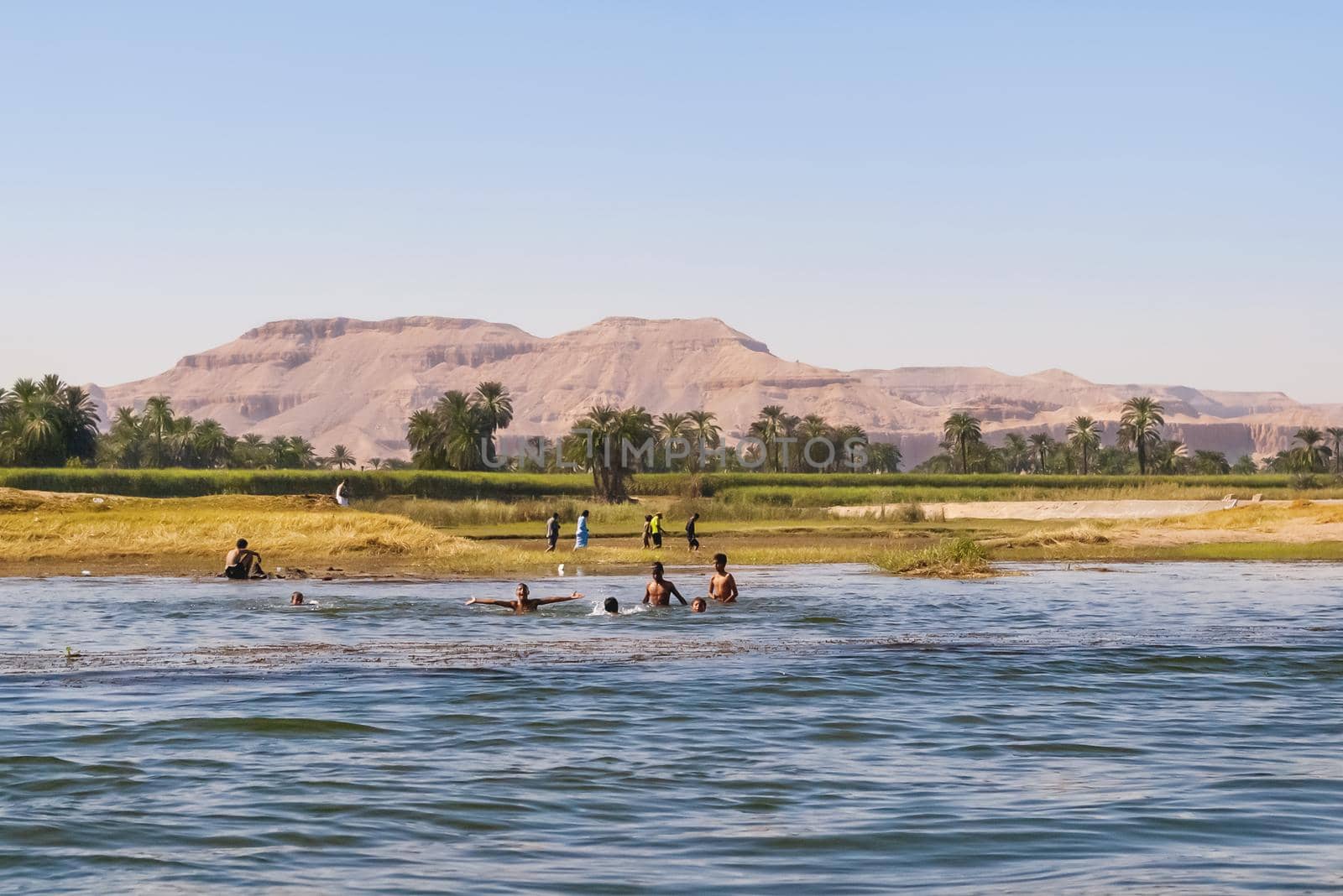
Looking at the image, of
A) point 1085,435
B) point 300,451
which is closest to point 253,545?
point 300,451

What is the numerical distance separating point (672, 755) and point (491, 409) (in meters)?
129

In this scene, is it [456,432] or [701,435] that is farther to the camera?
[701,435]

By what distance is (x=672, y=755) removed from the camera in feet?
46.5

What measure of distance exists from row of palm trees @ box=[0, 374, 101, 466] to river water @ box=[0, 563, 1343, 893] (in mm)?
99155

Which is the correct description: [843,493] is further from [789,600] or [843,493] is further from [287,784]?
[287,784]

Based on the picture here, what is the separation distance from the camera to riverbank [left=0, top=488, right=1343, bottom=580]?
42.9 m

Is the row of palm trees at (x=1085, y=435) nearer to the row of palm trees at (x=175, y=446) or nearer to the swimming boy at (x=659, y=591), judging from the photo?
the row of palm trees at (x=175, y=446)

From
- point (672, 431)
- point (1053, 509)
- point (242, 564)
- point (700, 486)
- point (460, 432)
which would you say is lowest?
point (1053, 509)

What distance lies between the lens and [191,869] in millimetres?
9922

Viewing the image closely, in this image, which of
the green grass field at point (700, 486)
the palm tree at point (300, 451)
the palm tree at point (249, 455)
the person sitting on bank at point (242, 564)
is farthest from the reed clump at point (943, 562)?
the palm tree at point (249, 455)

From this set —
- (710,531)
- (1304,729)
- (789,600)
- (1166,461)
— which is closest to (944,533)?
(710,531)

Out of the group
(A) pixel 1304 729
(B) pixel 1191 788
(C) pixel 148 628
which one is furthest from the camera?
(C) pixel 148 628

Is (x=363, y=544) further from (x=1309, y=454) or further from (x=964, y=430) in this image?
(x=1309, y=454)

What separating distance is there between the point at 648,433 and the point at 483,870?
104276mm
